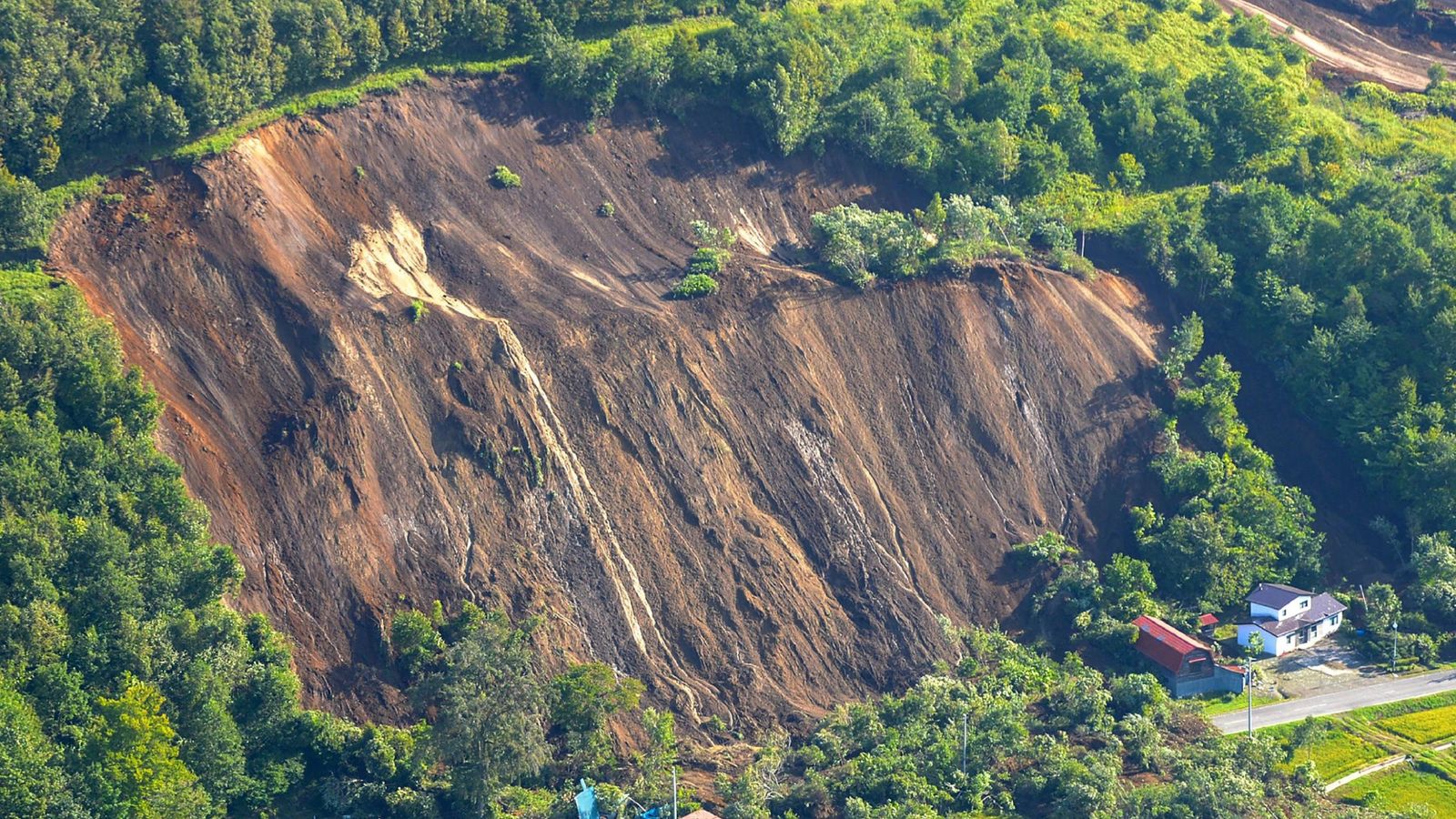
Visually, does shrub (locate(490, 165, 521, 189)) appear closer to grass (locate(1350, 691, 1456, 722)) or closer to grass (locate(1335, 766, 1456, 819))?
grass (locate(1350, 691, 1456, 722))

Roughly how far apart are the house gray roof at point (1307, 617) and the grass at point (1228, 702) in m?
2.71

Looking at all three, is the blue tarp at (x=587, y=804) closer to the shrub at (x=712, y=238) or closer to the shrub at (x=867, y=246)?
the shrub at (x=712, y=238)

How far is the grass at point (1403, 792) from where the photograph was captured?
54.6 m

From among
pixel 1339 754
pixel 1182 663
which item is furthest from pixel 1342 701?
Answer: pixel 1182 663

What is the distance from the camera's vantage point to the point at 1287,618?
62656mm

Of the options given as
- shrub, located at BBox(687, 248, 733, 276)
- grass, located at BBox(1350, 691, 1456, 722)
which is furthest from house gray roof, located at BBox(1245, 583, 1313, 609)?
shrub, located at BBox(687, 248, 733, 276)

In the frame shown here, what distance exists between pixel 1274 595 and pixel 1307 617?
1402mm

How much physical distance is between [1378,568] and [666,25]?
36.1m

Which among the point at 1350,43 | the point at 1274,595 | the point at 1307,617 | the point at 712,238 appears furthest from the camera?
the point at 1350,43

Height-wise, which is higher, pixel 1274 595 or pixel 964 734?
pixel 1274 595

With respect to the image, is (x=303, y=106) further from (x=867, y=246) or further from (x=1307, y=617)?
(x=1307, y=617)

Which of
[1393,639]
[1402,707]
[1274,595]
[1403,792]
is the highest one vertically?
[1274,595]

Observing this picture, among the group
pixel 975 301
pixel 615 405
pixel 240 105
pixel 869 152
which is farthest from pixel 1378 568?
pixel 240 105

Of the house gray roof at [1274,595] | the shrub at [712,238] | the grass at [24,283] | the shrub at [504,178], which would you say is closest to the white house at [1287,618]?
the house gray roof at [1274,595]
